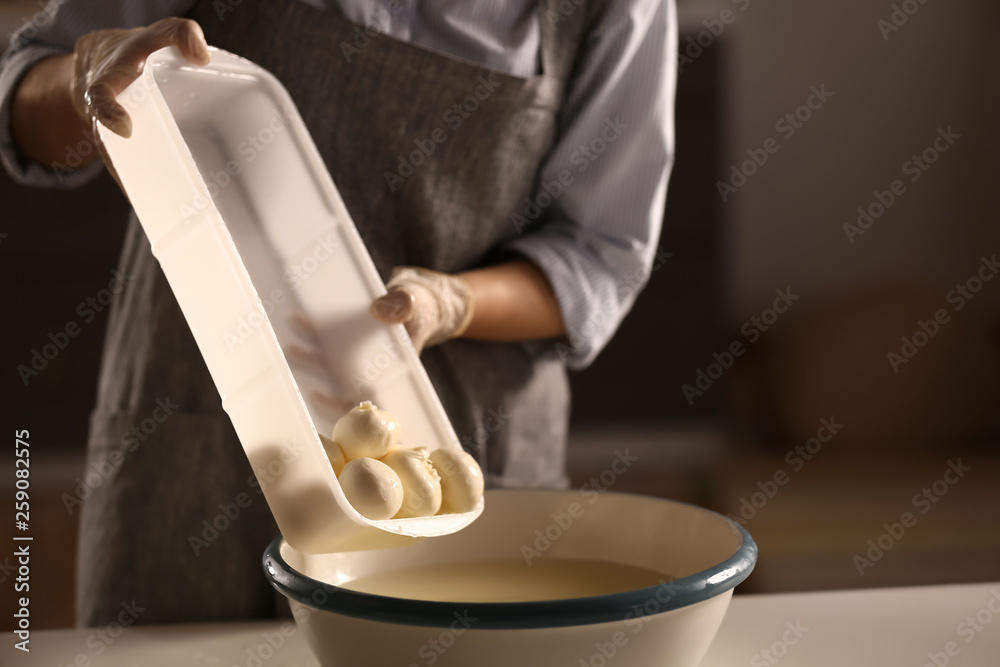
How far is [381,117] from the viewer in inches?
34.2

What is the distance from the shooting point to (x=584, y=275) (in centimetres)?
93

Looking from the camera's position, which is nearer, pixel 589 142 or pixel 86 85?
pixel 86 85

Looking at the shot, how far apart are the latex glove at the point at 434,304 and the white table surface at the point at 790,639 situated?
0.27 metres

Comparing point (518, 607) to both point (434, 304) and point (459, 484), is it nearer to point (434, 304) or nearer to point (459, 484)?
point (459, 484)

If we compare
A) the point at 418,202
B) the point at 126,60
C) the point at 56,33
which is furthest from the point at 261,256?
the point at 56,33

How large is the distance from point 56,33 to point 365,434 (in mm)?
539

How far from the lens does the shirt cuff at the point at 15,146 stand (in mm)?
804

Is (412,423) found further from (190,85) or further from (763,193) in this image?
(763,193)

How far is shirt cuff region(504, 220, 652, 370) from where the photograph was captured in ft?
3.03

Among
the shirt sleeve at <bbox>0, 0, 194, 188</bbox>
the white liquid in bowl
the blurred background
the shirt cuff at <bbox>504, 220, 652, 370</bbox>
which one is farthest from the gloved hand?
the blurred background

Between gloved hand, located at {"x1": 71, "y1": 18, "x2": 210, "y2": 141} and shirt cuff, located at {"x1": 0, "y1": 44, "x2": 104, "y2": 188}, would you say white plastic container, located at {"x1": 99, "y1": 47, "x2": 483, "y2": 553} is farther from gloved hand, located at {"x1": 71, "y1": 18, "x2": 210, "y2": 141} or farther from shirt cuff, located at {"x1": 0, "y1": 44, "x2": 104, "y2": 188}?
shirt cuff, located at {"x1": 0, "y1": 44, "x2": 104, "y2": 188}

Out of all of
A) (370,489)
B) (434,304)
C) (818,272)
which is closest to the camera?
(370,489)

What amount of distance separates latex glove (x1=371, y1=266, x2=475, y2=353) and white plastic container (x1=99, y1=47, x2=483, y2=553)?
0.22 feet

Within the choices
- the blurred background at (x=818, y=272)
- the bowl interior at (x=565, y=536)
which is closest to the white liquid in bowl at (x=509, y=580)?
the bowl interior at (x=565, y=536)
